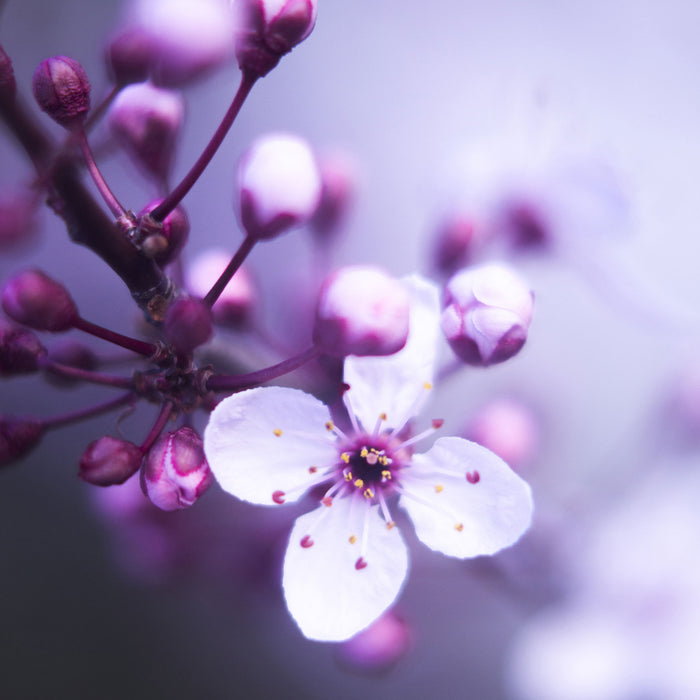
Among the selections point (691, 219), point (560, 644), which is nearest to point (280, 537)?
point (560, 644)

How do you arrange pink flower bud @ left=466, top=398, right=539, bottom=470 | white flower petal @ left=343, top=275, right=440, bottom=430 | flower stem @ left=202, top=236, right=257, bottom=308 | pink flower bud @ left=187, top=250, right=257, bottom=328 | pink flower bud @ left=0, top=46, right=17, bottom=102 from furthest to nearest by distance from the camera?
pink flower bud @ left=466, top=398, right=539, bottom=470, pink flower bud @ left=187, top=250, right=257, bottom=328, white flower petal @ left=343, top=275, right=440, bottom=430, flower stem @ left=202, top=236, right=257, bottom=308, pink flower bud @ left=0, top=46, right=17, bottom=102

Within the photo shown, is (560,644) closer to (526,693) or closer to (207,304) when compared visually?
(526,693)

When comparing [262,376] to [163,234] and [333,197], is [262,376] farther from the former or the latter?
[333,197]

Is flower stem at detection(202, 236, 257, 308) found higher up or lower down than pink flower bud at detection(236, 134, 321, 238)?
lower down

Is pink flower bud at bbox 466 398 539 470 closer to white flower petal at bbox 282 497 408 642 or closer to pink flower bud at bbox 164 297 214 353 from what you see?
white flower petal at bbox 282 497 408 642

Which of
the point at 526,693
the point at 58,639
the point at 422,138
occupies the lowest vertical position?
the point at 58,639

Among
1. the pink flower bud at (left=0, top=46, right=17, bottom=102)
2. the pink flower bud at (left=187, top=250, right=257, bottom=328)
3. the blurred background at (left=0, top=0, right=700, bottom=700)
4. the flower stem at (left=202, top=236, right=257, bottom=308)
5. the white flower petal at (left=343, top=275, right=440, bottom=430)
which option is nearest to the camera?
the pink flower bud at (left=0, top=46, right=17, bottom=102)

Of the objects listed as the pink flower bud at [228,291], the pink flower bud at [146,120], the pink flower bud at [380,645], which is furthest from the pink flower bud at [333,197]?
the pink flower bud at [380,645]

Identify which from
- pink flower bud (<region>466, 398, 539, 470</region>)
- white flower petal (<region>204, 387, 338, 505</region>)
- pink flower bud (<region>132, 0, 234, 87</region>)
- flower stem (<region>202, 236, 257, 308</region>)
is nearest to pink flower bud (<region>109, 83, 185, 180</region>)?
pink flower bud (<region>132, 0, 234, 87</region>)
